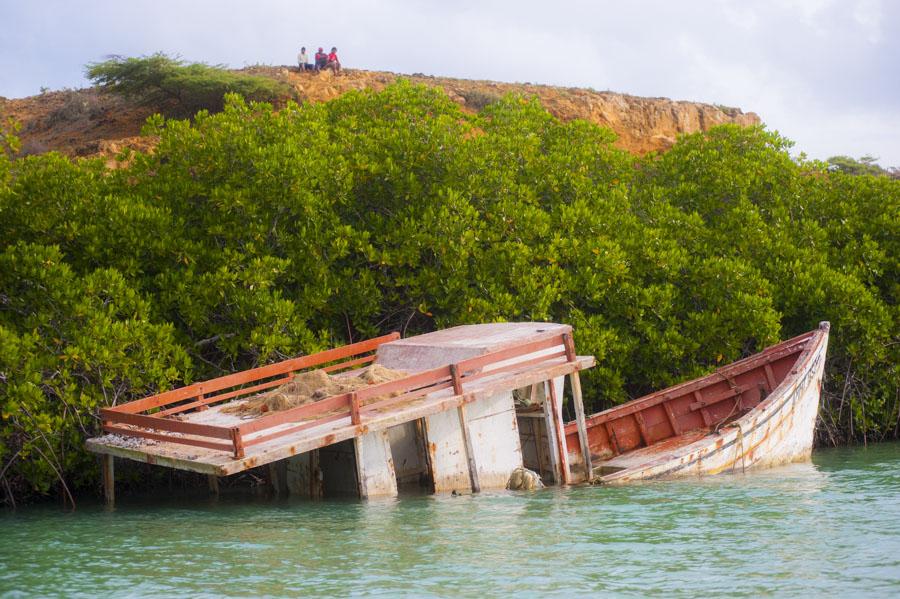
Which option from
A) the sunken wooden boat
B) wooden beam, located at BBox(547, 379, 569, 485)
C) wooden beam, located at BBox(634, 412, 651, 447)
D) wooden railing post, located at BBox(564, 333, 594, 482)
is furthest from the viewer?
wooden beam, located at BBox(634, 412, 651, 447)

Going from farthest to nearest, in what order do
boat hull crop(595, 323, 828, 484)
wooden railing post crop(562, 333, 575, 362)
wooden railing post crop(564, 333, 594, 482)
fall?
1. wooden railing post crop(564, 333, 594, 482)
2. boat hull crop(595, 323, 828, 484)
3. wooden railing post crop(562, 333, 575, 362)

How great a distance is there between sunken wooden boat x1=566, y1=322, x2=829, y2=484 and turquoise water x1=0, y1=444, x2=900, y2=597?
1.08 metres

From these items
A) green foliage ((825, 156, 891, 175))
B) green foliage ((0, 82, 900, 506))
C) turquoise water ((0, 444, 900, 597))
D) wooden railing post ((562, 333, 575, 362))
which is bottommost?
turquoise water ((0, 444, 900, 597))

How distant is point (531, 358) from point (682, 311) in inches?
261

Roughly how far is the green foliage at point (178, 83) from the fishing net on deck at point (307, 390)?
2647 cm

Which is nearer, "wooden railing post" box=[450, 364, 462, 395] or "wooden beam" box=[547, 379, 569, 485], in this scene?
"wooden railing post" box=[450, 364, 462, 395]

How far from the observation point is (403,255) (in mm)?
18062

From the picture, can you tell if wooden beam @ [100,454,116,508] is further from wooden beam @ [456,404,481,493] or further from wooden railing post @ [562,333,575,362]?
wooden railing post @ [562,333,575,362]

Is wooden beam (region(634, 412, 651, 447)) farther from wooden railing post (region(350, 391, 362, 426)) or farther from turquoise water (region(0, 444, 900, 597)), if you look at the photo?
wooden railing post (region(350, 391, 362, 426))

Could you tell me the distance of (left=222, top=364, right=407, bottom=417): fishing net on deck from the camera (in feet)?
44.2

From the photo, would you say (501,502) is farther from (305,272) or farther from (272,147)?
(272,147)

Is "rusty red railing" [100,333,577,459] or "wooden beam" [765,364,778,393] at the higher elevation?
"rusty red railing" [100,333,577,459]

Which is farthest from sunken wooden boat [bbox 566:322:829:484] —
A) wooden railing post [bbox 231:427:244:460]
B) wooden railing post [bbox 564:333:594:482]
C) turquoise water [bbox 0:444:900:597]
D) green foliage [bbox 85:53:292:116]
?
green foliage [bbox 85:53:292:116]

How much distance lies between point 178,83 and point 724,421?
28.2 metres
